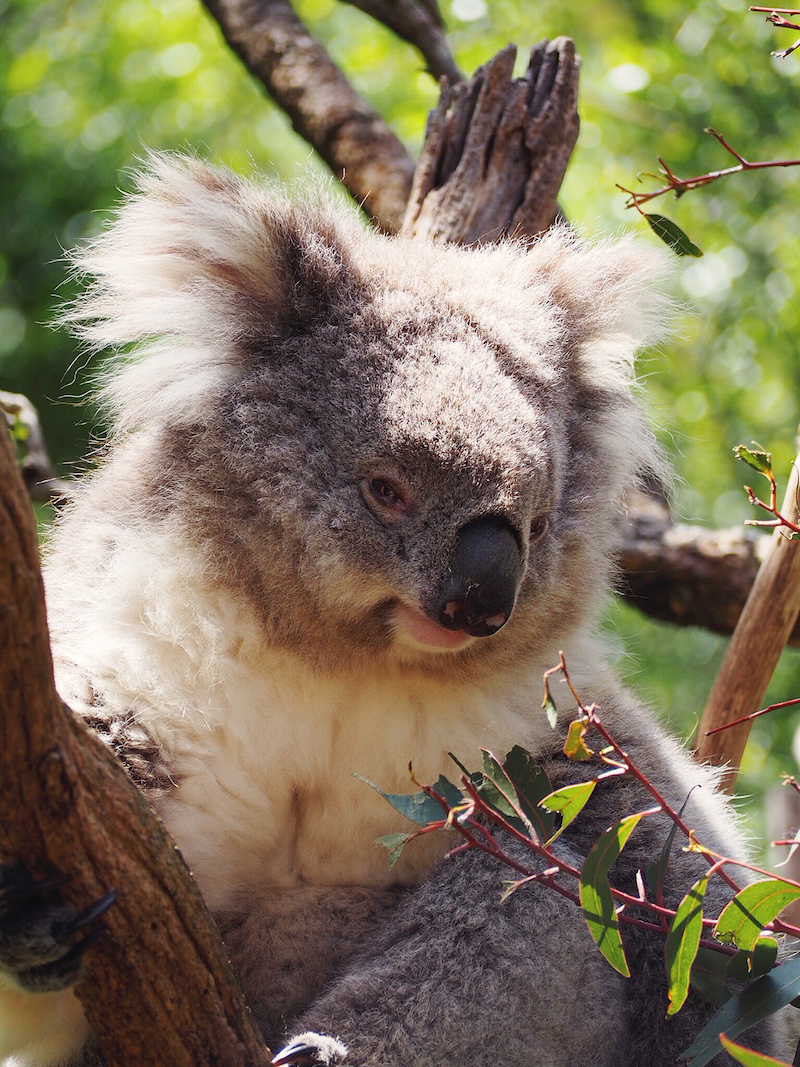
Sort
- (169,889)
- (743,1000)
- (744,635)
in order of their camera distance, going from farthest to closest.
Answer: (744,635), (743,1000), (169,889)

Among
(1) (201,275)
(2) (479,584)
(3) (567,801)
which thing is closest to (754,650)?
(2) (479,584)

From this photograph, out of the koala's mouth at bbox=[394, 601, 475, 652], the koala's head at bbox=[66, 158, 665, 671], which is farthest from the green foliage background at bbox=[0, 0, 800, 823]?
the koala's mouth at bbox=[394, 601, 475, 652]

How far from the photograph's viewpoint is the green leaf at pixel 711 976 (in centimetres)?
179

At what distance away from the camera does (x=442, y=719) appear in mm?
2475

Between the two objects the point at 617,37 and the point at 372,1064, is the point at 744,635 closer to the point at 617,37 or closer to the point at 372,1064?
the point at 372,1064

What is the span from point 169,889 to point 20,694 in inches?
15.9

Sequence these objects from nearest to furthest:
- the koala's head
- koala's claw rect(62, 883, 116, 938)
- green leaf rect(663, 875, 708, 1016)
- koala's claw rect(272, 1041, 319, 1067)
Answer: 1. koala's claw rect(62, 883, 116, 938)
2. green leaf rect(663, 875, 708, 1016)
3. koala's claw rect(272, 1041, 319, 1067)
4. the koala's head

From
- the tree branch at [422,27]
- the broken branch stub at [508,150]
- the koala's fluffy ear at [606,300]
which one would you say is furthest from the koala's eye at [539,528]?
the tree branch at [422,27]

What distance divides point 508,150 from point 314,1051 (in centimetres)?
260

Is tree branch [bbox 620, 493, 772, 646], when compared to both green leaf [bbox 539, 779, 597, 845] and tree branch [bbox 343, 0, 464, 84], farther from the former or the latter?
green leaf [bbox 539, 779, 597, 845]

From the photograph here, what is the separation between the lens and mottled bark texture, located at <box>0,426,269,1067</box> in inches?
53.4

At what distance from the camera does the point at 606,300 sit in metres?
2.80

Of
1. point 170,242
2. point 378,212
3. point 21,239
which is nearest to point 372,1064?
point 170,242

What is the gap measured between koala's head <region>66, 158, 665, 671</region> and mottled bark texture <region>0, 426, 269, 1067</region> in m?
0.75
